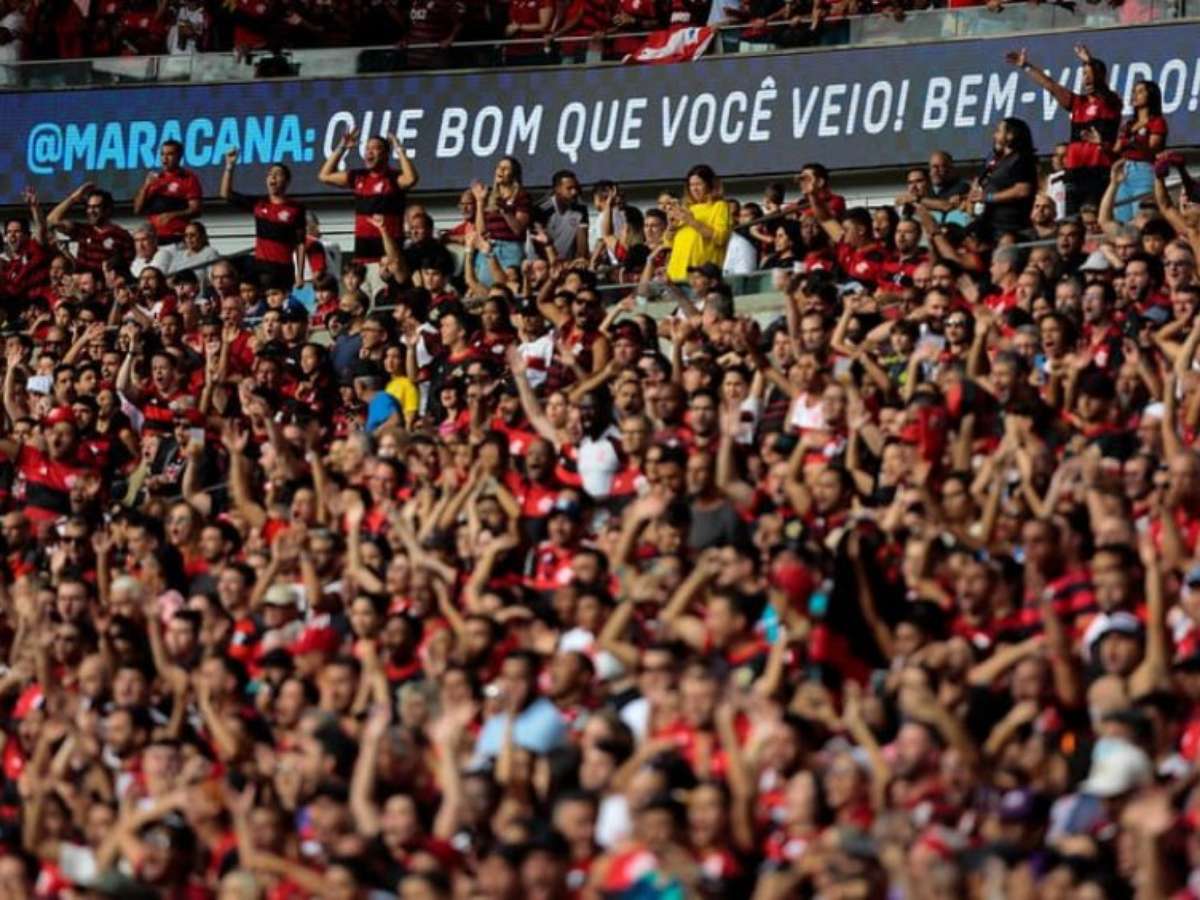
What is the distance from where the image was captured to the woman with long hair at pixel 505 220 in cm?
2083

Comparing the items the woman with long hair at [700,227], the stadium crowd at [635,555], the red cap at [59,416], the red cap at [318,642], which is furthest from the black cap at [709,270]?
the red cap at [318,642]

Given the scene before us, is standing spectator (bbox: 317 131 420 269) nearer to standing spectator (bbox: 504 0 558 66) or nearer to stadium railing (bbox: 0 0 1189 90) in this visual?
standing spectator (bbox: 504 0 558 66)

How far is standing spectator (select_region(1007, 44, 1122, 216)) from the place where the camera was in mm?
19812

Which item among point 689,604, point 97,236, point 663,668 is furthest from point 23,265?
point 663,668

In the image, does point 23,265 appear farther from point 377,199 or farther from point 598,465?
point 598,465

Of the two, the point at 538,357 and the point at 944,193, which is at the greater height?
the point at 944,193

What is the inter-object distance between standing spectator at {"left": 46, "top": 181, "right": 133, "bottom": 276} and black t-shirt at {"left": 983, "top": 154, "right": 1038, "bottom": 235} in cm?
628

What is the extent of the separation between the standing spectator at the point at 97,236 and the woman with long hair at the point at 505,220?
9.21 feet

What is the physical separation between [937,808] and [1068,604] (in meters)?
1.80

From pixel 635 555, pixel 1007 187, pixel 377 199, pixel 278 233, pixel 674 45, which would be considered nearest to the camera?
pixel 635 555

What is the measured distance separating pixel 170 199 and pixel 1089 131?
6.56 meters

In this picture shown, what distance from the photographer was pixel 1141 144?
19734mm

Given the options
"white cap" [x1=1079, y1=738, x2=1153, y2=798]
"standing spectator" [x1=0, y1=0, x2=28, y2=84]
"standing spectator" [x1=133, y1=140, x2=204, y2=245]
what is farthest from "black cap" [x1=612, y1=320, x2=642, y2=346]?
"standing spectator" [x1=0, y1=0, x2=28, y2=84]

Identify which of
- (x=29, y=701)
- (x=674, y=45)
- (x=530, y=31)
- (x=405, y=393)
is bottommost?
(x=29, y=701)
